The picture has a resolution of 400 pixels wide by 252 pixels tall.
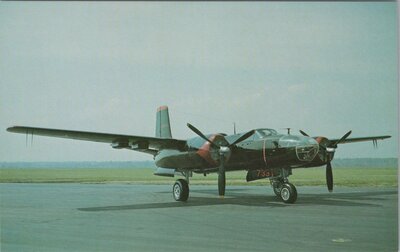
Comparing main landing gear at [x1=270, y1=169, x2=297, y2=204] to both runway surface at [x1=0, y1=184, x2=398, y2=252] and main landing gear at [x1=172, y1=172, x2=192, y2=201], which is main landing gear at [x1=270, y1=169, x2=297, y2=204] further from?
main landing gear at [x1=172, y1=172, x2=192, y2=201]

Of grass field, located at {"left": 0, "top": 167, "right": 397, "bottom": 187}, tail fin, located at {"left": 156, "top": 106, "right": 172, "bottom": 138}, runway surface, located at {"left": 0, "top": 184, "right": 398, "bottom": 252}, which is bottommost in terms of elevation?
runway surface, located at {"left": 0, "top": 184, "right": 398, "bottom": 252}

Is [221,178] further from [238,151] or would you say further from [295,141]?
[295,141]

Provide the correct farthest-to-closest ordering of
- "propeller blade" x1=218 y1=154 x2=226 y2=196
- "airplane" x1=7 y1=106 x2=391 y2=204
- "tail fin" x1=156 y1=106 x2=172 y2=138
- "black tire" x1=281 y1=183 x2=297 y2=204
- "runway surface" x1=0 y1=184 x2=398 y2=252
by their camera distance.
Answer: "tail fin" x1=156 y1=106 x2=172 y2=138, "black tire" x1=281 y1=183 x2=297 y2=204, "airplane" x1=7 y1=106 x2=391 y2=204, "propeller blade" x1=218 y1=154 x2=226 y2=196, "runway surface" x1=0 y1=184 x2=398 y2=252

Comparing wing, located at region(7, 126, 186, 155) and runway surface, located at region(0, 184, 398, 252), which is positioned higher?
wing, located at region(7, 126, 186, 155)

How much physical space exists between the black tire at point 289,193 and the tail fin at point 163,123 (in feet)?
29.3

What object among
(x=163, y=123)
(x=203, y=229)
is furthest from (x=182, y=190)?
(x=203, y=229)

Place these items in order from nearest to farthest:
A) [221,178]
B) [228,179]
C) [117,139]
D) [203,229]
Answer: [203,229], [221,178], [117,139], [228,179]

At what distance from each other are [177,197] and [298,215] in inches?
283

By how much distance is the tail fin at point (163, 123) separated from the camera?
2423 cm

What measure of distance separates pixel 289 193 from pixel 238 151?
2.84 meters

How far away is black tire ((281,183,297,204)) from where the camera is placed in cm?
1700

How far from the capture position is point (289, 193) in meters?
17.1

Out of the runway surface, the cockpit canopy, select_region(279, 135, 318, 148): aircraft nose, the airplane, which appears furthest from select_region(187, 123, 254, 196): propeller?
the runway surface

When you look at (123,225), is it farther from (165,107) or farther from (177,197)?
(165,107)
